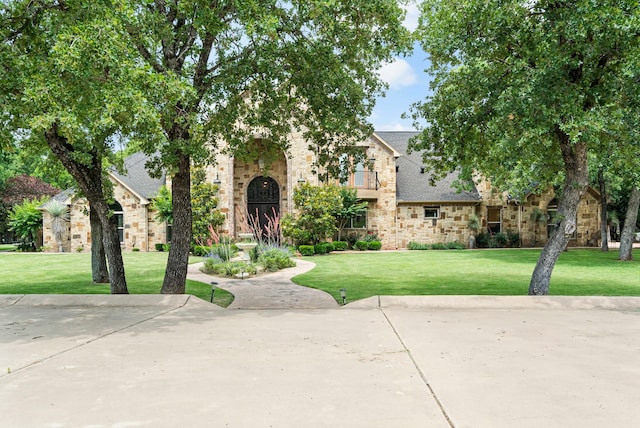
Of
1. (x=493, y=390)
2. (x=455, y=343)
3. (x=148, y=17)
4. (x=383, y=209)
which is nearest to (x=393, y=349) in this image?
(x=455, y=343)

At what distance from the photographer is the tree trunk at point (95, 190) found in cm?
900

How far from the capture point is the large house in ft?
84.5

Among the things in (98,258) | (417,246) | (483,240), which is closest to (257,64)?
(98,258)

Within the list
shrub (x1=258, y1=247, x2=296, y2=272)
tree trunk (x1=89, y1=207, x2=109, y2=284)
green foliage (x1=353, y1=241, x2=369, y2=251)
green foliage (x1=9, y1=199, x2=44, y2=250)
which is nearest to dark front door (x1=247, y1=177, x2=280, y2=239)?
green foliage (x1=353, y1=241, x2=369, y2=251)

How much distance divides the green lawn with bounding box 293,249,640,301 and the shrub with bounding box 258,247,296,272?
1.20m

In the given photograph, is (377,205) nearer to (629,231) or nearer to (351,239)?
(351,239)

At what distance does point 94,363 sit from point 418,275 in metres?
10.7

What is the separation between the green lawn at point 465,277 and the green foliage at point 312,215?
477cm

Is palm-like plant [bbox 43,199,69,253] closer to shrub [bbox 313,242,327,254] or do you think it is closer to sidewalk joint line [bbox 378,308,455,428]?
shrub [bbox 313,242,327,254]

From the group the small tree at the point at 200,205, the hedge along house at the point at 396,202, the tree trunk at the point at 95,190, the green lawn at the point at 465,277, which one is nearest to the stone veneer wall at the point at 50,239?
the small tree at the point at 200,205

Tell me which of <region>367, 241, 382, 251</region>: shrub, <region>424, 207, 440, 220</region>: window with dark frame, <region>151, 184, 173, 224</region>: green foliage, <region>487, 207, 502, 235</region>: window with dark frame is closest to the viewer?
<region>151, 184, 173, 224</region>: green foliage

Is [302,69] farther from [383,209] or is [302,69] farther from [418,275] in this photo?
[383,209]

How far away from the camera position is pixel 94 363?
4.82 metres

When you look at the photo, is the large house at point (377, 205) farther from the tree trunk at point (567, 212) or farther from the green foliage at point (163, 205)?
the tree trunk at point (567, 212)
